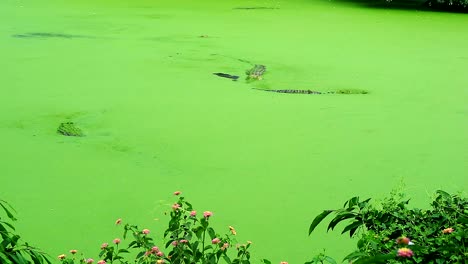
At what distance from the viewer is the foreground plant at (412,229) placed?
2.85ft

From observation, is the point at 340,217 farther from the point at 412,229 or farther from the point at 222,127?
the point at 222,127

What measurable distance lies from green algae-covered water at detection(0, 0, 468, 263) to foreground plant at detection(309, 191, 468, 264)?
1.23 feet

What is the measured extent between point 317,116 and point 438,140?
1.37 feet

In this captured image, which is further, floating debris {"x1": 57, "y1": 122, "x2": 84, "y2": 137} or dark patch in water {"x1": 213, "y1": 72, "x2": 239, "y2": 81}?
dark patch in water {"x1": 213, "y1": 72, "x2": 239, "y2": 81}

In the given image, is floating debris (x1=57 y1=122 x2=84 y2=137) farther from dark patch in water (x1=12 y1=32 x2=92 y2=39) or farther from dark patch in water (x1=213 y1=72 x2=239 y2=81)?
dark patch in water (x1=12 y1=32 x2=92 y2=39)

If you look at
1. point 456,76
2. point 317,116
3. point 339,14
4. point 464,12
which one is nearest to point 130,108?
point 317,116

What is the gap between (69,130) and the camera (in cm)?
218

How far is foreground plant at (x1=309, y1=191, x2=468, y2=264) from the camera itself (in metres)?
0.87

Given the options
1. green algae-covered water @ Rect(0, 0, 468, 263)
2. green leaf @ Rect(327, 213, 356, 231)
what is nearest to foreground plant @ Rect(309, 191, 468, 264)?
green leaf @ Rect(327, 213, 356, 231)

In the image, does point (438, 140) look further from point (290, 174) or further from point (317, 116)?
point (290, 174)

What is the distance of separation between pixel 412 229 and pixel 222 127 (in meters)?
1.22

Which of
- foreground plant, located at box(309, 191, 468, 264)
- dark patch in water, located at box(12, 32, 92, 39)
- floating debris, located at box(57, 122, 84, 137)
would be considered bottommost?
floating debris, located at box(57, 122, 84, 137)

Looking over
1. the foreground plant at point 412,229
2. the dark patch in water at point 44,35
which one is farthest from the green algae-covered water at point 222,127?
the foreground plant at point 412,229

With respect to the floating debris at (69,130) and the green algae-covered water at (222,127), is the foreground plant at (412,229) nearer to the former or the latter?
the green algae-covered water at (222,127)
